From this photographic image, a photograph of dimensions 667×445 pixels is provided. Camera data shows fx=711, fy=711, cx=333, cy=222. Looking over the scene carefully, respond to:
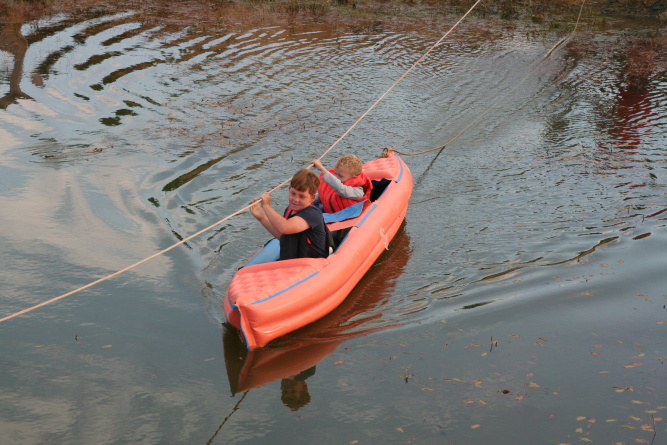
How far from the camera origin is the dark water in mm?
5500

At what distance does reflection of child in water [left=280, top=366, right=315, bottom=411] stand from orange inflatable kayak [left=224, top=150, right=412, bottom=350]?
17.8 inches

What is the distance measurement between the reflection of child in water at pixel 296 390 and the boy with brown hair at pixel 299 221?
123 cm

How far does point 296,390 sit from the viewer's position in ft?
19.0

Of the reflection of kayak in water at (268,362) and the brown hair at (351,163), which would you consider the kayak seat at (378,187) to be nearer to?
the brown hair at (351,163)

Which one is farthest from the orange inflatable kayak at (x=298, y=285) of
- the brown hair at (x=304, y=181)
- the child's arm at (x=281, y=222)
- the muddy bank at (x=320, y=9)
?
the muddy bank at (x=320, y=9)

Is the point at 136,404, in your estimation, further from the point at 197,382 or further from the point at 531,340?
the point at 531,340

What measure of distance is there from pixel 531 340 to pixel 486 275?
1.32 m

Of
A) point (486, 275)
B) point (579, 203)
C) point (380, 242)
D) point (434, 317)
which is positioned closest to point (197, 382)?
point (434, 317)

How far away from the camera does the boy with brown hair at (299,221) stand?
6312mm

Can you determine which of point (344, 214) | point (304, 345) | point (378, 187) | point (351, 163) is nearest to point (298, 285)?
point (304, 345)

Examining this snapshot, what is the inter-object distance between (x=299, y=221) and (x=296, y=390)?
155 cm

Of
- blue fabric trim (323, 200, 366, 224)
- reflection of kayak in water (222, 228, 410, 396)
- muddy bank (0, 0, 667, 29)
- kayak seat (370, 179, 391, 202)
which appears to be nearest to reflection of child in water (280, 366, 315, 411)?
reflection of kayak in water (222, 228, 410, 396)

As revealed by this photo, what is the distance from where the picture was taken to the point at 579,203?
9789 mm

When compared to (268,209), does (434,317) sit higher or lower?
lower
